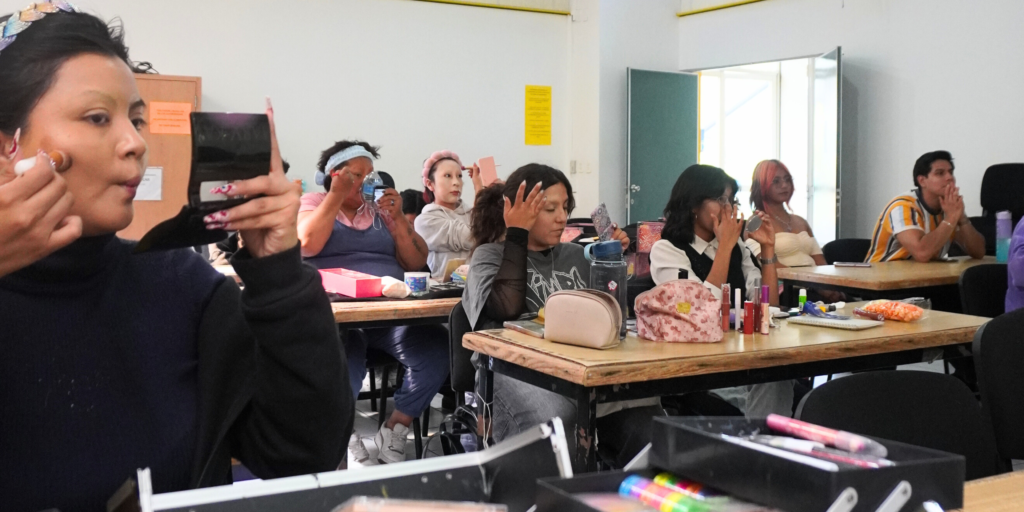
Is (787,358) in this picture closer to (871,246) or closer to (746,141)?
(871,246)

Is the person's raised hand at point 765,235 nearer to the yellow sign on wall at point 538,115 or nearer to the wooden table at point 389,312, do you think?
the wooden table at point 389,312

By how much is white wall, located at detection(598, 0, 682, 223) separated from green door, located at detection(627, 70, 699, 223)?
13cm

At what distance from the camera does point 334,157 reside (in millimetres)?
3873

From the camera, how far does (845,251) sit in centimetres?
505

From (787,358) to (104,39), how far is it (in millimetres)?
1777

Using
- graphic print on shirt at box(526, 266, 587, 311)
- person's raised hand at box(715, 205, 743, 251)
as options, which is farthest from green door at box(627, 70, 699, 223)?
graphic print on shirt at box(526, 266, 587, 311)

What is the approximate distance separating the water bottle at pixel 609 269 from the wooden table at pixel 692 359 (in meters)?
0.26

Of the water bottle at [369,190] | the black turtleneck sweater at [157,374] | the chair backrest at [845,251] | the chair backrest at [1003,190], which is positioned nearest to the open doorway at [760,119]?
the chair backrest at [1003,190]

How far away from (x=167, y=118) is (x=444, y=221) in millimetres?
2082

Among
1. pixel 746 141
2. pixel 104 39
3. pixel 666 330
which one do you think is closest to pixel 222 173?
pixel 104 39

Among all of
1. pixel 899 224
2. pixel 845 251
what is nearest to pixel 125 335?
pixel 899 224

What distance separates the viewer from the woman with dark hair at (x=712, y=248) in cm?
298

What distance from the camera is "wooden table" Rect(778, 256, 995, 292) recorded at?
12.1 feet

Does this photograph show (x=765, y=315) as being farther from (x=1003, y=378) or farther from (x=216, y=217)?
(x=216, y=217)
